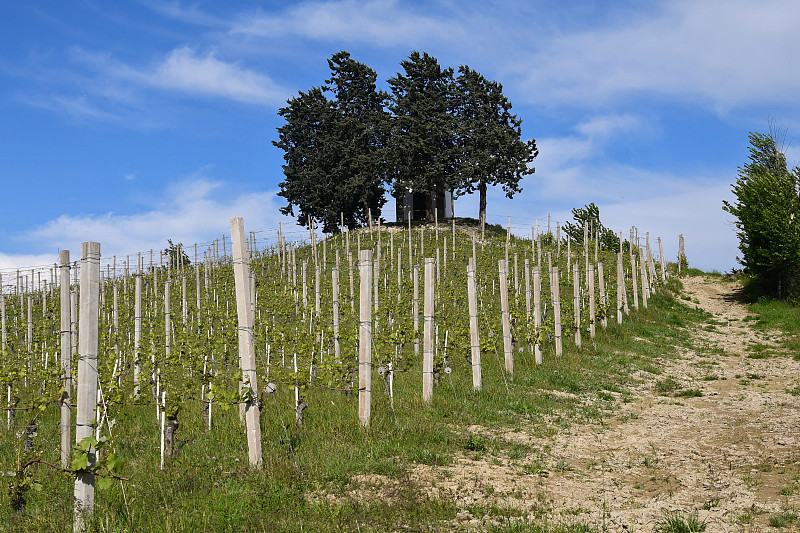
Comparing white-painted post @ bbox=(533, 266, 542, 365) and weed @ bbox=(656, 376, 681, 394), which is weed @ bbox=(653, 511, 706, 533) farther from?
white-painted post @ bbox=(533, 266, 542, 365)

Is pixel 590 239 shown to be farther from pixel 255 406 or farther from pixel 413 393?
pixel 255 406

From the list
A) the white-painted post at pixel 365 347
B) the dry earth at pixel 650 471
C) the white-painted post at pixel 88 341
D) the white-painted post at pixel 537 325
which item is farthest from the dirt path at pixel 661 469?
the white-painted post at pixel 88 341

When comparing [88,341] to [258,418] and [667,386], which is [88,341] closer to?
[258,418]

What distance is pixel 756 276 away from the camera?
95.0 ft

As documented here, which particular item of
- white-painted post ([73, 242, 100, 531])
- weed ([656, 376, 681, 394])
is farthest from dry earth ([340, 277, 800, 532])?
white-painted post ([73, 242, 100, 531])

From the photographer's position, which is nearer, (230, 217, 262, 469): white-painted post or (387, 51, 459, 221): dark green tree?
(230, 217, 262, 469): white-painted post

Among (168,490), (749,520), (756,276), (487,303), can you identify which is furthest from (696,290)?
(168,490)

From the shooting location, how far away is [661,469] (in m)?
8.23

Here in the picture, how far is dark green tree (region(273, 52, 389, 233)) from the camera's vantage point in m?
42.6

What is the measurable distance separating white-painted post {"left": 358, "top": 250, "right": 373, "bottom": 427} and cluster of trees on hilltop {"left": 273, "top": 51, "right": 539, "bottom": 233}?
3022 cm

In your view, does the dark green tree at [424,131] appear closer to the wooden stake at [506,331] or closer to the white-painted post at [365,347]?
the wooden stake at [506,331]

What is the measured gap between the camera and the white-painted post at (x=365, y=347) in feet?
30.7

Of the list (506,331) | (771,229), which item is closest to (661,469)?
(506,331)

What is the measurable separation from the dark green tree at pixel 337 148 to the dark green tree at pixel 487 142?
533cm
